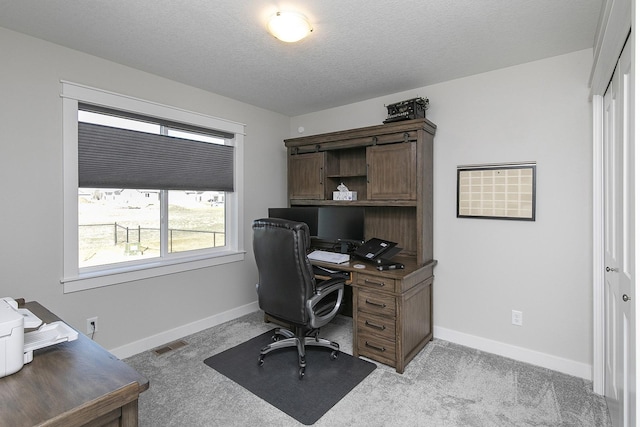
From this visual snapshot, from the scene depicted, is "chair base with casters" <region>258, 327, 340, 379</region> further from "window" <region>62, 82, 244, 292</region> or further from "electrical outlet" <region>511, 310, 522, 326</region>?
"electrical outlet" <region>511, 310, 522, 326</region>

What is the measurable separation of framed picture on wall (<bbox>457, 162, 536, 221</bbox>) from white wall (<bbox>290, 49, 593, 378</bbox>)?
58mm

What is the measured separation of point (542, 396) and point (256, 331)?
2440 millimetres

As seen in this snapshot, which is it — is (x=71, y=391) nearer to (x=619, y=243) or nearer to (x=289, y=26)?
(x=289, y=26)

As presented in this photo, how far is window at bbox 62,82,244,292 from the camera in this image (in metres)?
2.47

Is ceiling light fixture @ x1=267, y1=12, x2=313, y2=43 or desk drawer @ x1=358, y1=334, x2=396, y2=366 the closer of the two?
ceiling light fixture @ x1=267, y1=12, x2=313, y2=43

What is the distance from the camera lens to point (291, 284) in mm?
2416

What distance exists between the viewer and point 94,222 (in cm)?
267

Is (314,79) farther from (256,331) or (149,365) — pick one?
(149,365)

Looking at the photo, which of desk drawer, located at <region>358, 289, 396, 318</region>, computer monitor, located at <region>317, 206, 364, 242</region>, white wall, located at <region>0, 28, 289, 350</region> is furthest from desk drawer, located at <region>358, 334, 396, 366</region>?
white wall, located at <region>0, 28, 289, 350</region>

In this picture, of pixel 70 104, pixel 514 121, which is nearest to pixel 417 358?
pixel 514 121

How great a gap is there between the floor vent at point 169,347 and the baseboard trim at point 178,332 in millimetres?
59

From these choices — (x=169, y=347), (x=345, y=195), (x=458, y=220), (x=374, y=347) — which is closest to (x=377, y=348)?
(x=374, y=347)

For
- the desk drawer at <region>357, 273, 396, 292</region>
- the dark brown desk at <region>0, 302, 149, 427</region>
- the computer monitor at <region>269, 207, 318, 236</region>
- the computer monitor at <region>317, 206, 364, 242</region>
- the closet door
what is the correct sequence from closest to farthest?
the dark brown desk at <region>0, 302, 149, 427</region>, the closet door, the desk drawer at <region>357, 273, 396, 292</region>, the computer monitor at <region>317, 206, 364, 242</region>, the computer monitor at <region>269, 207, 318, 236</region>

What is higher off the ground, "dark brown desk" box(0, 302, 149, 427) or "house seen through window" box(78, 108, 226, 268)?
"house seen through window" box(78, 108, 226, 268)
